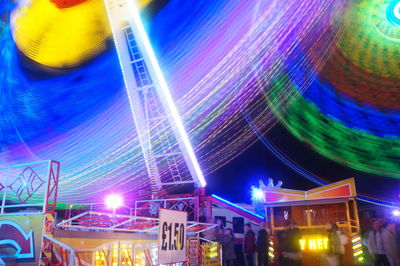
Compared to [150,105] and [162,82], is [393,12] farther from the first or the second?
[150,105]

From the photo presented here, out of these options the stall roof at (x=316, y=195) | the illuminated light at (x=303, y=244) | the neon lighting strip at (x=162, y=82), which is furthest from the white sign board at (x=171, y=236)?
the neon lighting strip at (x=162, y=82)

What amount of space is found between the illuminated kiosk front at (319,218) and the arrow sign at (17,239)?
302 inches

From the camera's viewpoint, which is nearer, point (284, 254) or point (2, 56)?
point (284, 254)

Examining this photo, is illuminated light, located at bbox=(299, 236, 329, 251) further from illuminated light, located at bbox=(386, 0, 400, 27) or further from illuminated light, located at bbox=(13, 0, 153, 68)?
illuminated light, located at bbox=(13, 0, 153, 68)

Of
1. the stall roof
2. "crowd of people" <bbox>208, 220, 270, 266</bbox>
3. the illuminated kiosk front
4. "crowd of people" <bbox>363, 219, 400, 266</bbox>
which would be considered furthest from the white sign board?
"crowd of people" <bbox>363, 219, 400, 266</bbox>

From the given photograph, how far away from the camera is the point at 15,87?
16.0 m

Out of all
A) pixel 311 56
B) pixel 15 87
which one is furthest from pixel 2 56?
pixel 311 56

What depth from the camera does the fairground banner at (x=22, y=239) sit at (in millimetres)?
5688

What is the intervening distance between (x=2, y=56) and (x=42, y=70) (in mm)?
1772

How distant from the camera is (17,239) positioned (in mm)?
5961

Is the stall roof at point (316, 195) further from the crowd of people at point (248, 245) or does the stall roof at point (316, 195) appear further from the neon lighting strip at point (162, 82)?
the neon lighting strip at point (162, 82)

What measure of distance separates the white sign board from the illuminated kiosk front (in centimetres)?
520

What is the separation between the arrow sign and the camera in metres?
5.75

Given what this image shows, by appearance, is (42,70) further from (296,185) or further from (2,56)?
(296,185)
